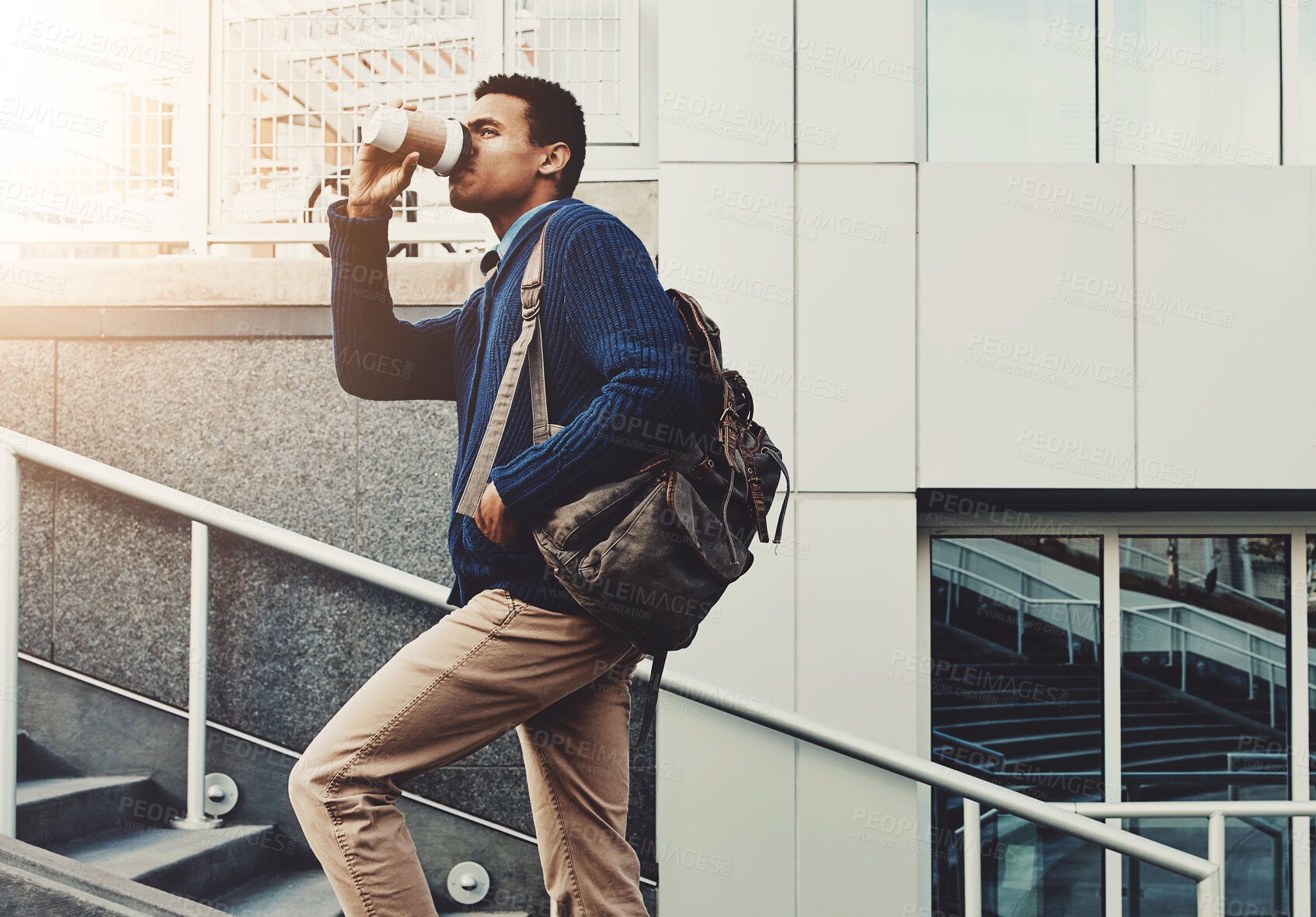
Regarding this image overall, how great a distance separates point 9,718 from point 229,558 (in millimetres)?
989

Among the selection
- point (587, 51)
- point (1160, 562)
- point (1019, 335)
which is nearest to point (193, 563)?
point (587, 51)

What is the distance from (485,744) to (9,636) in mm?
1705

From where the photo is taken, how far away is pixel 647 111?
3.64 meters

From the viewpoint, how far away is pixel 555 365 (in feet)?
5.70

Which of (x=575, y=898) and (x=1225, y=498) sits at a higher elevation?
(x=1225, y=498)

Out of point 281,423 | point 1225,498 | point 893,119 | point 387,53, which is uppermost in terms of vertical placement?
point 387,53

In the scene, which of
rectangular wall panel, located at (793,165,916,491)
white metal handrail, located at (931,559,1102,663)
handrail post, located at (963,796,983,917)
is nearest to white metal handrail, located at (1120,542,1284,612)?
white metal handrail, located at (931,559,1102,663)

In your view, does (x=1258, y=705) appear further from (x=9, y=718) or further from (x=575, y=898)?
(x=9, y=718)

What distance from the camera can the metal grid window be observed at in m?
3.70

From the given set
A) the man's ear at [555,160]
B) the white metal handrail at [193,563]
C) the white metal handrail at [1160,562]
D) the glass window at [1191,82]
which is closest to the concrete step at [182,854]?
the white metal handrail at [193,563]

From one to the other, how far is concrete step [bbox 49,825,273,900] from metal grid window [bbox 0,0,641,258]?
6.93ft

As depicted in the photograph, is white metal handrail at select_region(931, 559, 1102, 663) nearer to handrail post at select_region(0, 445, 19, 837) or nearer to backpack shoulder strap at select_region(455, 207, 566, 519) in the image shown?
backpack shoulder strap at select_region(455, 207, 566, 519)

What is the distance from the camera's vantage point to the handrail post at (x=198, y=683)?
3000mm

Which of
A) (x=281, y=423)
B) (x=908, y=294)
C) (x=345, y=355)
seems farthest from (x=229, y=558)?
(x=908, y=294)
